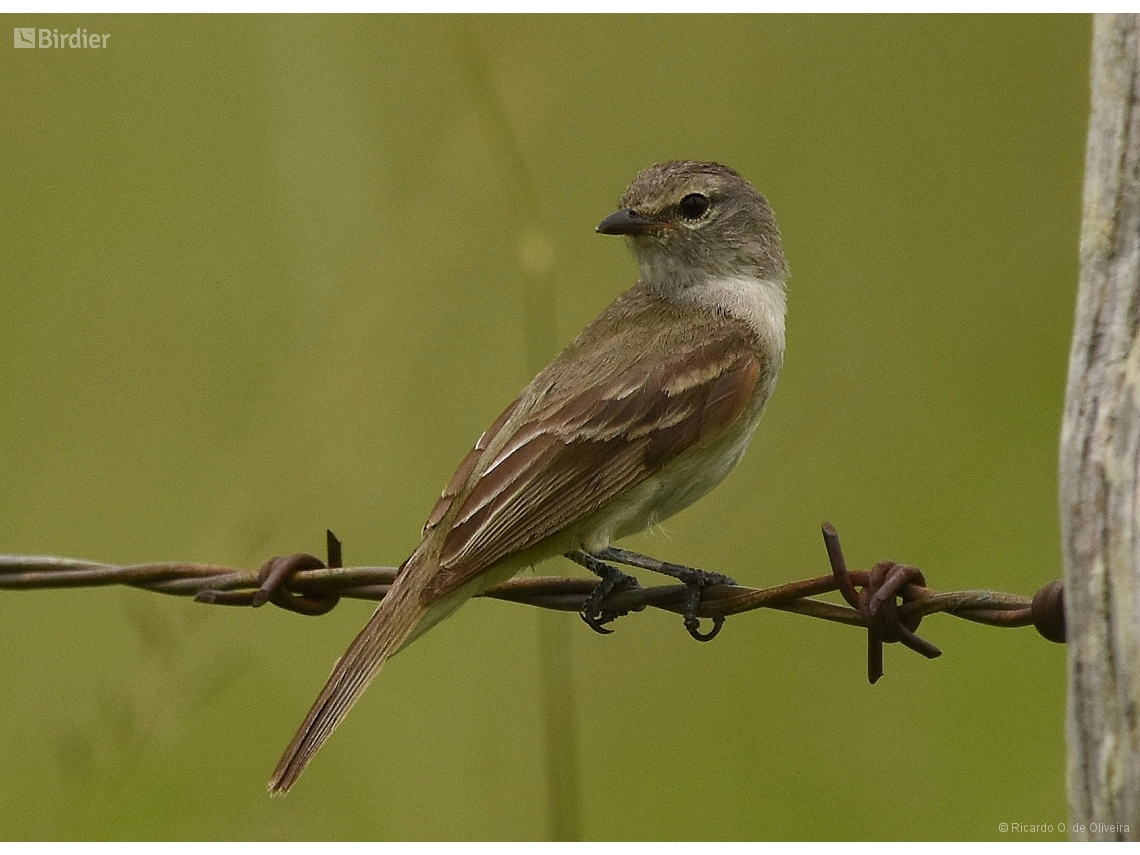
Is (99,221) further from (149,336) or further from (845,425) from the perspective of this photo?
(845,425)

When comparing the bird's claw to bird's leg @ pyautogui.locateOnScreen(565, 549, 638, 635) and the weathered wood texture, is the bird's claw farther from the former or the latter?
the weathered wood texture

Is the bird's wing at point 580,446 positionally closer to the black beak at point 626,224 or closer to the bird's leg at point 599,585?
the bird's leg at point 599,585

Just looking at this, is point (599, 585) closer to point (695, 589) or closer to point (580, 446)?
point (695, 589)

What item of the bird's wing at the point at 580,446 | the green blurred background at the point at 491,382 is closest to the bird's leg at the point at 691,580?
the bird's wing at the point at 580,446

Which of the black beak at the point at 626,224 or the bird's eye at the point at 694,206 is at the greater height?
the bird's eye at the point at 694,206

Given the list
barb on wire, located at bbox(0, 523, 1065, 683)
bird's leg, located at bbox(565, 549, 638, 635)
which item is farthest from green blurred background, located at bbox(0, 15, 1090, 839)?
bird's leg, located at bbox(565, 549, 638, 635)

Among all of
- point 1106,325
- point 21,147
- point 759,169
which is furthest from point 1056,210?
point 21,147
